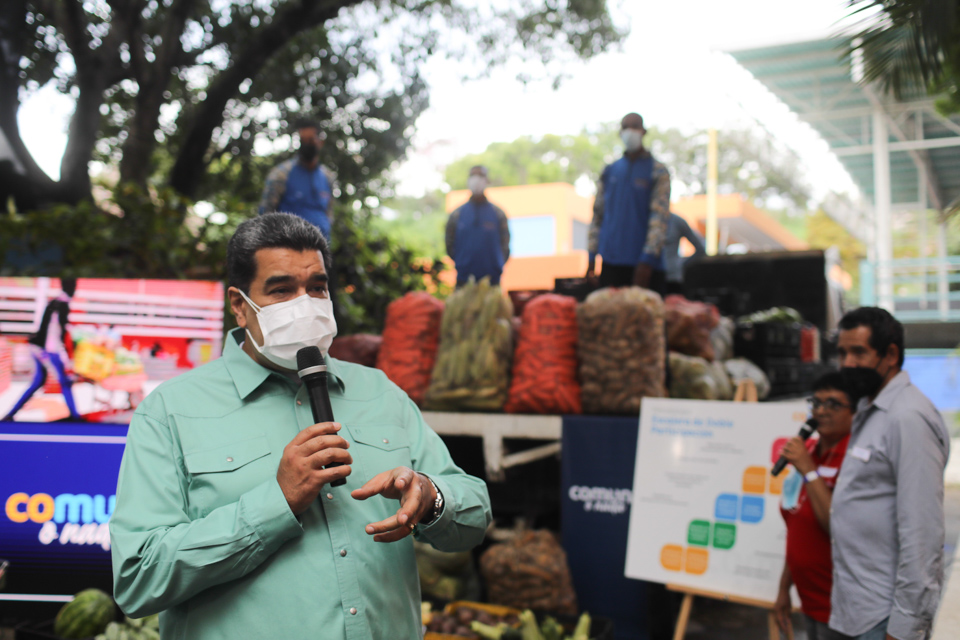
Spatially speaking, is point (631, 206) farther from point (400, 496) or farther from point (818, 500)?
point (400, 496)

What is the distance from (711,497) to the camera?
12.5ft

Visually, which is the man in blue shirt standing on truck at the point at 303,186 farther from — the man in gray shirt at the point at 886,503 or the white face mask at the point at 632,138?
the man in gray shirt at the point at 886,503

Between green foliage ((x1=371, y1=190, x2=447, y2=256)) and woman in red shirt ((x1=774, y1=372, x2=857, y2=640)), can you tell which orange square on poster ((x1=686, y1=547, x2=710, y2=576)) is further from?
green foliage ((x1=371, y1=190, x2=447, y2=256))

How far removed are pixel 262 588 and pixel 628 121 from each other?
15.1ft

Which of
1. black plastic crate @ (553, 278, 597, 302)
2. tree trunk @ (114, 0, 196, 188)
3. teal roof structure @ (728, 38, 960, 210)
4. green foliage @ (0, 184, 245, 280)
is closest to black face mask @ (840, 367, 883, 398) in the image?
black plastic crate @ (553, 278, 597, 302)

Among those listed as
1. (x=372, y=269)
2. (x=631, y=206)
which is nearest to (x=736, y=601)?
(x=631, y=206)

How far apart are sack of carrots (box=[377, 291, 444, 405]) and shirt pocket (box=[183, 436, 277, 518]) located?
3.24 m

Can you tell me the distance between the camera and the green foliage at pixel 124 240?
20.9 feet

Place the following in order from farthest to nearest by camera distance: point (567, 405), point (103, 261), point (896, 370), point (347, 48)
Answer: point (347, 48)
point (103, 261)
point (567, 405)
point (896, 370)

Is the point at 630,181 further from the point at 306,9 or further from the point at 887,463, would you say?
the point at 306,9

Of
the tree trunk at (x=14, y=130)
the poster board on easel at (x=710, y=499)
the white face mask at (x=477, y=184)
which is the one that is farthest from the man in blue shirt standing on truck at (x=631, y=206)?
the tree trunk at (x=14, y=130)

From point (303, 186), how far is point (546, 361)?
2.41 meters

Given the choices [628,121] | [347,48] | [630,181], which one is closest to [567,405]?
[630,181]

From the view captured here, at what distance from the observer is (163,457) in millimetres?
1551
